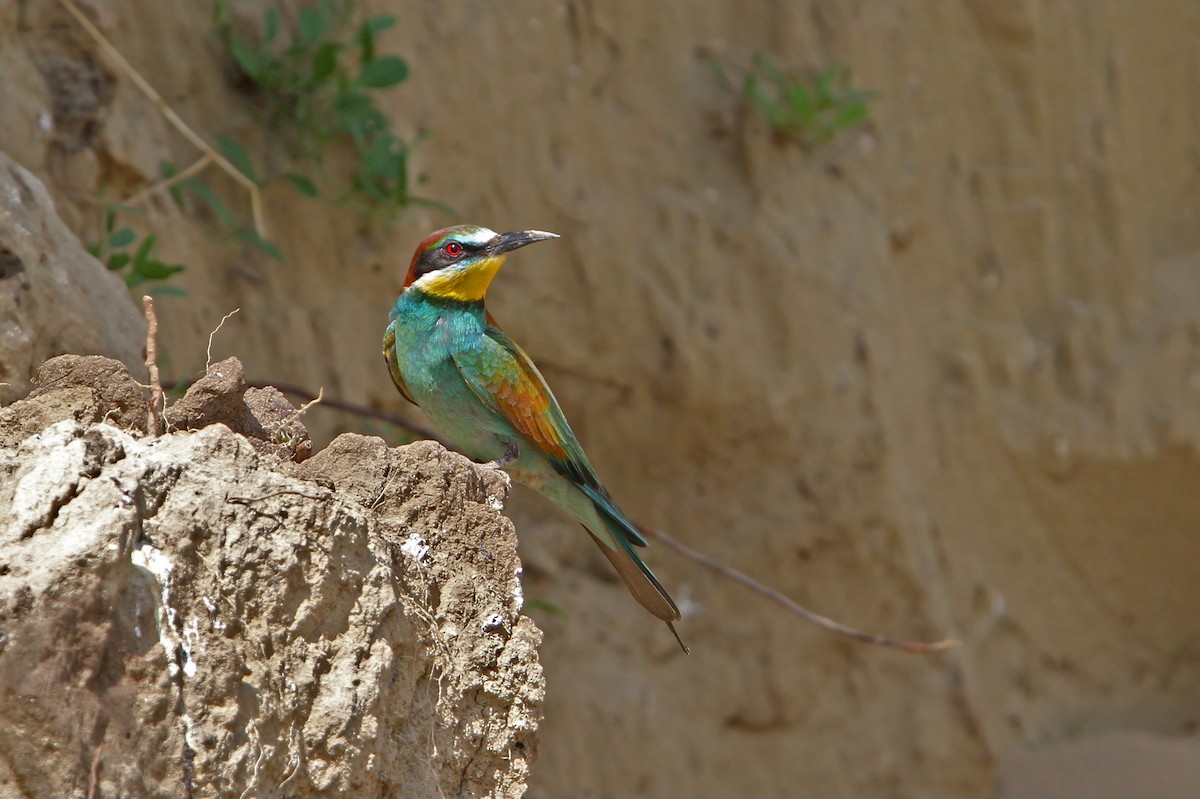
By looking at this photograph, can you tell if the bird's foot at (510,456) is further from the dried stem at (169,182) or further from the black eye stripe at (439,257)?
the dried stem at (169,182)

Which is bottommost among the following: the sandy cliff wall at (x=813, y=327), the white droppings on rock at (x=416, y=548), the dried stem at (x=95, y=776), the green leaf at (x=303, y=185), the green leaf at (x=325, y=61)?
the sandy cliff wall at (x=813, y=327)

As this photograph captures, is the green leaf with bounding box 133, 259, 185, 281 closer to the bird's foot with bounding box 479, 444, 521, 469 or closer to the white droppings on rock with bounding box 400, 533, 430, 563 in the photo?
the bird's foot with bounding box 479, 444, 521, 469

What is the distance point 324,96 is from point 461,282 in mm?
846

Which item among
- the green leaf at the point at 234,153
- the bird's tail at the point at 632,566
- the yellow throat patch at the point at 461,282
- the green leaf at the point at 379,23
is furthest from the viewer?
the green leaf at the point at 379,23

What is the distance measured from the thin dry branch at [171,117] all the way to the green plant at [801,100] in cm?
178

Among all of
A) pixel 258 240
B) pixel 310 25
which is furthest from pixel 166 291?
pixel 310 25

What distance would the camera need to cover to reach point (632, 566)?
8.27 feet

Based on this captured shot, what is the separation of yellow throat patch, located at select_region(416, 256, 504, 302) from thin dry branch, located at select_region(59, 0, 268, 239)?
60 cm

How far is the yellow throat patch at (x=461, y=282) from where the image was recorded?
2.72 metres

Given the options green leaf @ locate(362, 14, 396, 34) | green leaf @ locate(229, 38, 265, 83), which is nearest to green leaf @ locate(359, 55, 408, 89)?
green leaf @ locate(362, 14, 396, 34)

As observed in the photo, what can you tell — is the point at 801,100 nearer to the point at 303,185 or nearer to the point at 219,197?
the point at 303,185

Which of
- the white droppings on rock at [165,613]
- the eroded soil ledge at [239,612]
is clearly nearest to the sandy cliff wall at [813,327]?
the eroded soil ledge at [239,612]

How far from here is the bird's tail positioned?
94.4 inches

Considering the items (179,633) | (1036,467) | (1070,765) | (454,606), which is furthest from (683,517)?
(179,633)
